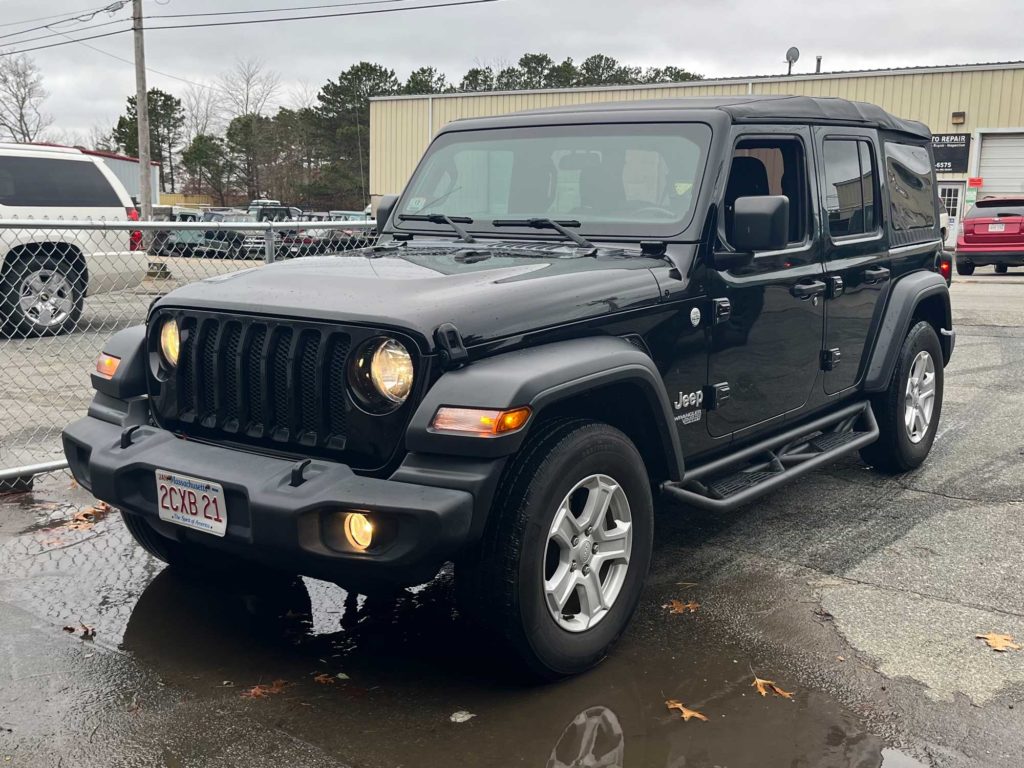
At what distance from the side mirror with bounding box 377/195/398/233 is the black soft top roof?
804 millimetres

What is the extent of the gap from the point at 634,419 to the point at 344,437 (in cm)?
115

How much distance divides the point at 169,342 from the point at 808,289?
283 centimetres

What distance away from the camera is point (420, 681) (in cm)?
350

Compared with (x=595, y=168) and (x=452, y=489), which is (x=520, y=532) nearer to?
(x=452, y=489)

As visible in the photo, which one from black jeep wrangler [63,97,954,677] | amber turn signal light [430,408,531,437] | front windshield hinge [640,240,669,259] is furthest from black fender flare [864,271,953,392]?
amber turn signal light [430,408,531,437]

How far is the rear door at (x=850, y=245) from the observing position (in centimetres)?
500

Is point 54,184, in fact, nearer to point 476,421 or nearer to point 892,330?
point 892,330

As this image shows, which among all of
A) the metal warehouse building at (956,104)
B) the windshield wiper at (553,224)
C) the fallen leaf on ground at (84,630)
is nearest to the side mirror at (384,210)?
the windshield wiper at (553,224)

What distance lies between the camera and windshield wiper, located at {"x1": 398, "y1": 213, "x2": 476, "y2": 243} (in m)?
4.56

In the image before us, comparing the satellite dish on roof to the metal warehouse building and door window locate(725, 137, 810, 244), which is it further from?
door window locate(725, 137, 810, 244)

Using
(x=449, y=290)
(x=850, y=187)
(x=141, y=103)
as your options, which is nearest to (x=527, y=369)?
(x=449, y=290)

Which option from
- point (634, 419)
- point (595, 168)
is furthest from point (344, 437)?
point (595, 168)

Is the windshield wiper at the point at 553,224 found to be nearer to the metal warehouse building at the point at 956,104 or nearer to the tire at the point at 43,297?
the tire at the point at 43,297

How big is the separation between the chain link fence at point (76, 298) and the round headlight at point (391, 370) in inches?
143
